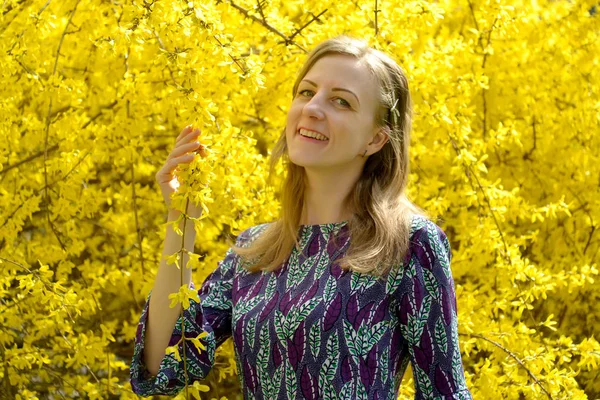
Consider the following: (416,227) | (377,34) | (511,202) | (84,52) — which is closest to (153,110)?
(84,52)

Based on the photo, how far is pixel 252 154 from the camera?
303 cm

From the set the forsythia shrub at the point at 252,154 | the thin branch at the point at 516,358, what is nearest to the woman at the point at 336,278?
the forsythia shrub at the point at 252,154

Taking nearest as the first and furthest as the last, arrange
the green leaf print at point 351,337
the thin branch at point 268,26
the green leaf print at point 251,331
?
the green leaf print at point 351,337, the green leaf print at point 251,331, the thin branch at point 268,26

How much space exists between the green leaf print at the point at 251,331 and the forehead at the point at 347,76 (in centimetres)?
56

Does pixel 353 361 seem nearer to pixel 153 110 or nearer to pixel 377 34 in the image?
pixel 377 34

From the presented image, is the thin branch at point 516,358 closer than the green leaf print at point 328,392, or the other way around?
the green leaf print at point 328,392

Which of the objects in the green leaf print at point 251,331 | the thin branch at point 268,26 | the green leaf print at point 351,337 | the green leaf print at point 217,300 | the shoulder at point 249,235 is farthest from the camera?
the thin branch at point 268,26

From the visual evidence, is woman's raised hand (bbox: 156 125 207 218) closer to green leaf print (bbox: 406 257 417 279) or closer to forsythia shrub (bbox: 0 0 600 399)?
forsythia shrub (bbox: 0 0 600 399)

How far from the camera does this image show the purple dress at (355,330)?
213cm

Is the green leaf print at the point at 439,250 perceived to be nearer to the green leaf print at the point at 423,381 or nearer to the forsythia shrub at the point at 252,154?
the green leaf print at the point at 423,381

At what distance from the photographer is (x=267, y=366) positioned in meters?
2.22

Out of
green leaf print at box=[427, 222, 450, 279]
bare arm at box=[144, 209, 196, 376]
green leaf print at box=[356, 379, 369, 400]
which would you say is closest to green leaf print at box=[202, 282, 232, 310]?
bare arm at box=[144, 209, 196, 376]

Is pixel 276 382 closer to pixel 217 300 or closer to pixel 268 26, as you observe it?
pixel 217 300

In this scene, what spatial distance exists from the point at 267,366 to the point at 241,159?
910mm
